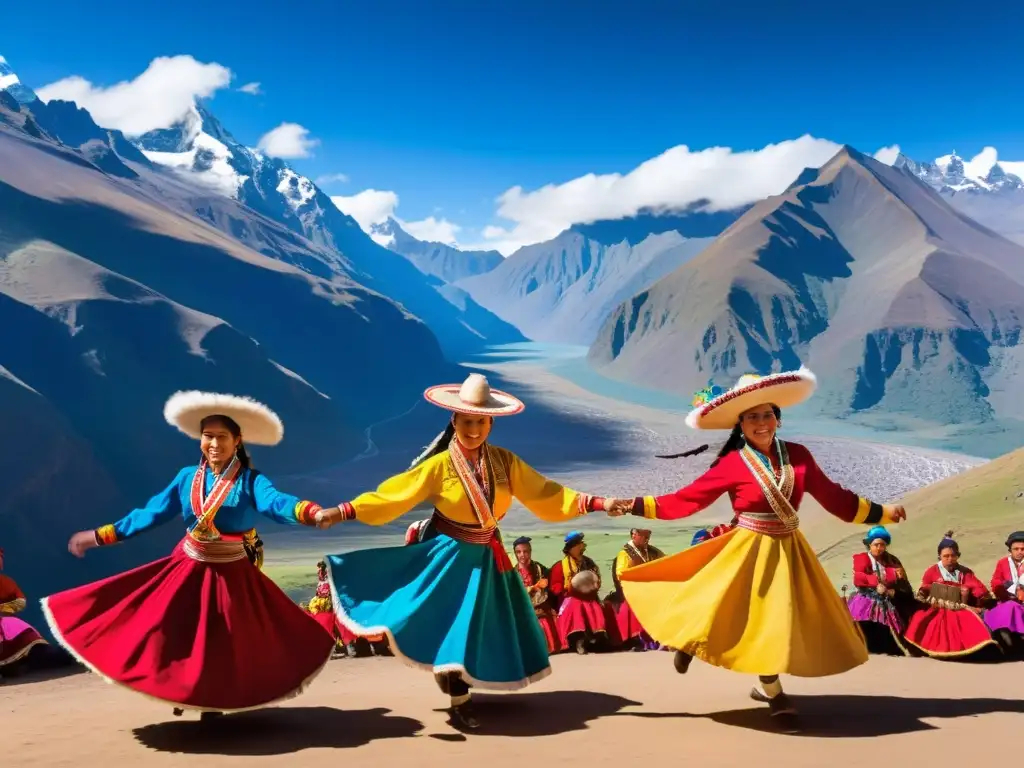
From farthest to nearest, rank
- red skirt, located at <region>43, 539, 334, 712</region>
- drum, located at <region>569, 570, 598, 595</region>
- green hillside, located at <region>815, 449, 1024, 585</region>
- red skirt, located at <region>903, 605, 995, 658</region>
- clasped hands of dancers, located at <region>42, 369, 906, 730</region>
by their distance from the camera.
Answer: green hillside, located at <region>815, 449, 1024, 585</region> < drum, located at <region>569, 570, 598, 595</region> < red skirt, located at <region>903, 605, 995, 658</region> < clasped hands of dancers, located at <region>42, 369, 906, 730</region> < red skirt, located at <region>43, 539, 334, 712</region>

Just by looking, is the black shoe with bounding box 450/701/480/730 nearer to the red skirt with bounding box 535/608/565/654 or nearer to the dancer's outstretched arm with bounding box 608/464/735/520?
the dancer's outstretched arm with bounding box 608/464/735/520

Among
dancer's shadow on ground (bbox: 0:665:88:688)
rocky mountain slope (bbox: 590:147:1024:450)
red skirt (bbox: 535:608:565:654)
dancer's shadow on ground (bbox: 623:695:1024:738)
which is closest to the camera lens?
dancer's shadow on ground (bbox: 623:695:1024:738)

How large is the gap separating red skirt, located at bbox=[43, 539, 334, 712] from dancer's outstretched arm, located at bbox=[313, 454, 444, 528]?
2.59 ft

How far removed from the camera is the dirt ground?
546 cm

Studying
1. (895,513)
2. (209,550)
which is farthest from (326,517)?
(895,513)

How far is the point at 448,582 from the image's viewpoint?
6332 mm

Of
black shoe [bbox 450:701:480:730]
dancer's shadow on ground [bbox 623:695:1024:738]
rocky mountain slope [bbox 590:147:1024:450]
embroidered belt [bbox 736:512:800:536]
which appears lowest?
dancer's shadow on ground [bbox 623:695:1024:738]

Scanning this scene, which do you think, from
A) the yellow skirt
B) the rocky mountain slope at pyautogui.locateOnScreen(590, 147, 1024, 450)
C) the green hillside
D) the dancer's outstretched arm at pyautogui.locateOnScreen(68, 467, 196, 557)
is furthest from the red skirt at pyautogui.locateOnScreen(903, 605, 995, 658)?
the rocky mountain slope at pyautogui.locateOnScreen(590, 147, 1024, 450)

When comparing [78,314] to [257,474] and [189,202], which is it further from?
[189,202]

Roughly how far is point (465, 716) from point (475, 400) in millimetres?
2154

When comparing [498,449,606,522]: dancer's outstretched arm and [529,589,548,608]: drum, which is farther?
[529,589,548,608]: drum

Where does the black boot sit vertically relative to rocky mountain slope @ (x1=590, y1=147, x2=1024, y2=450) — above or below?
below

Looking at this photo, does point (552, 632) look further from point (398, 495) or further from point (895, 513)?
point (895, 513)

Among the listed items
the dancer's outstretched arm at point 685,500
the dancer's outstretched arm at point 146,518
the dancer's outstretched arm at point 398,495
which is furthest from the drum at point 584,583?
the dancer's outstretched arm at point 146,518
